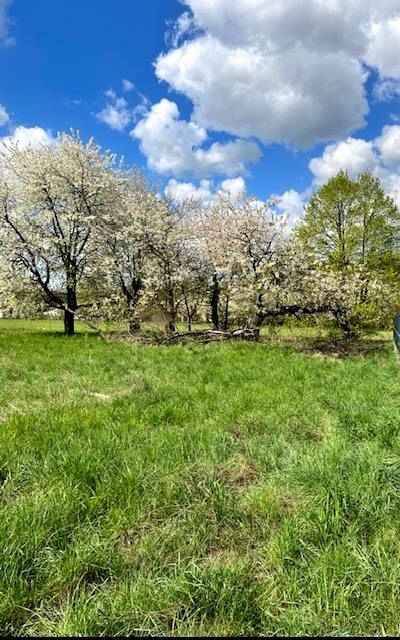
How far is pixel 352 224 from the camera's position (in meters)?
25.1

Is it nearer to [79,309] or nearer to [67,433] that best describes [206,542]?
[67,433]

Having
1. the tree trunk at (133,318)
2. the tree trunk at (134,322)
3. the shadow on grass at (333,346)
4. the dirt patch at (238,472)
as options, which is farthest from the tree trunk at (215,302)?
the dirt patch at (238,472)

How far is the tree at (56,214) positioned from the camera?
73.0 feet

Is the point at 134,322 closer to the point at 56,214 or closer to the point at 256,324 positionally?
the point at 256,324

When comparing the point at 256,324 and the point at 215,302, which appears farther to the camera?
the point at 215,302

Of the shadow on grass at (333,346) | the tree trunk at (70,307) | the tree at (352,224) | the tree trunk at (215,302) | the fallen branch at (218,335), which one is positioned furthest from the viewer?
the tree at (352,224)

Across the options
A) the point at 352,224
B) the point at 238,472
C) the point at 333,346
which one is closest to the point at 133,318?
the point at 333,346

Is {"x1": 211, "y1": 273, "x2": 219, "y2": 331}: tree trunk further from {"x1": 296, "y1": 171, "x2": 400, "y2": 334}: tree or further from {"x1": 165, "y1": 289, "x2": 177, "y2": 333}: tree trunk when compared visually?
{"x1": 296, "y1": 171, "x2": 400, "y2": 334}: tree

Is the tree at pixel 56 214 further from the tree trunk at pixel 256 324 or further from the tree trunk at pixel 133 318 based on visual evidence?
the tree trunk at pixel 256 324

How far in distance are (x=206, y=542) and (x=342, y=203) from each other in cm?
2511

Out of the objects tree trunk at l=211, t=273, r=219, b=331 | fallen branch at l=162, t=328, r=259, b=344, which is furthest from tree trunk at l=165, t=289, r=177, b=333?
fallen branch at l=162, t=328, r=259, b=344

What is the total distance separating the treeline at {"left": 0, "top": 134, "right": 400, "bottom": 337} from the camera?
19.1 m

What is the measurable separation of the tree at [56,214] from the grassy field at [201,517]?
686 inches

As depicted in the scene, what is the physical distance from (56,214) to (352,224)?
16603 mm
